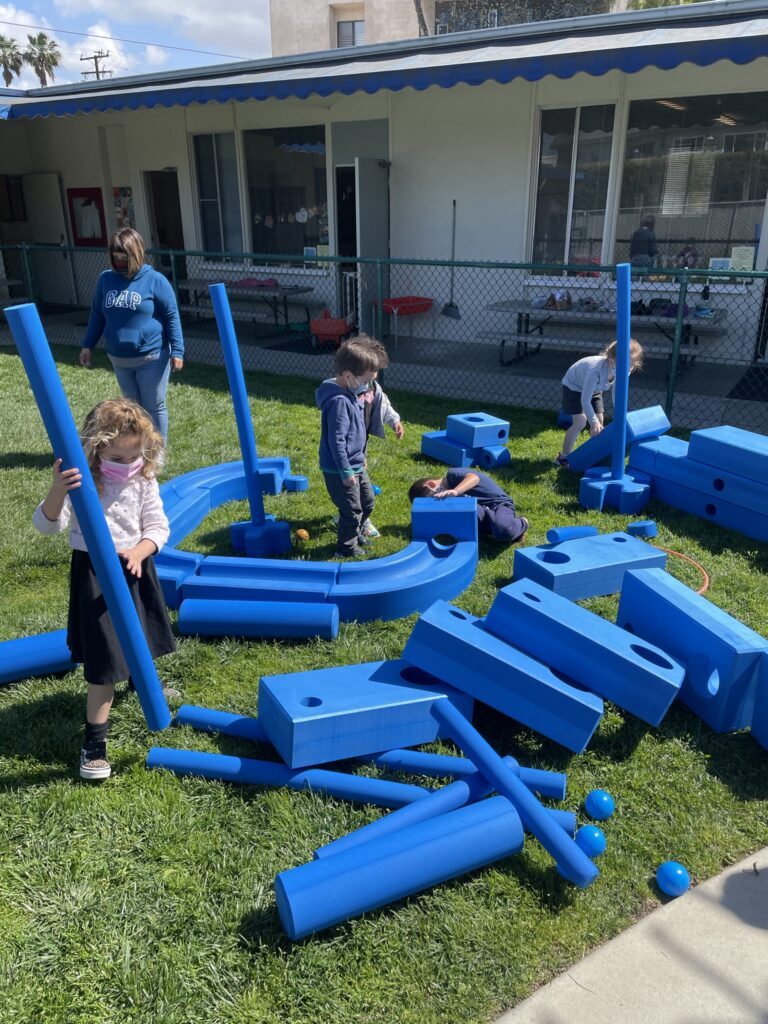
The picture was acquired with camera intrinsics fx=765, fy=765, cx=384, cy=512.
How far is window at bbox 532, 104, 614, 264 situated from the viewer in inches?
393

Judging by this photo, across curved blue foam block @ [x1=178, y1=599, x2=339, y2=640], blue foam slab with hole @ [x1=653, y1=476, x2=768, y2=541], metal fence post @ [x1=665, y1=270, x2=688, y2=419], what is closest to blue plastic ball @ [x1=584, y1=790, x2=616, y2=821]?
curved blue foam block @ [x1=178, y1=599, x2=339, y2=640]

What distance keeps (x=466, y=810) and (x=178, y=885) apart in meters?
0.94

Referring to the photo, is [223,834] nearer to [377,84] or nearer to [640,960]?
[640,960]

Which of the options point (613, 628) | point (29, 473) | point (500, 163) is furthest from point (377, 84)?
point (613, 628)

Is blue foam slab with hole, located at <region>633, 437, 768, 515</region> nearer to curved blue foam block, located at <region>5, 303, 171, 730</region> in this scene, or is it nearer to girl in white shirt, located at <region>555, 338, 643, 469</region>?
girl in white shirt, located at <region>555, 338, 643, 469</region>

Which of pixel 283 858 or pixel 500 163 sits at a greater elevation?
pixel 500 163

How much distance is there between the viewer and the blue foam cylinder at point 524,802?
7.70 ft

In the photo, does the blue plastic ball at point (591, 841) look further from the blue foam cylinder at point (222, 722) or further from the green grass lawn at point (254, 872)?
the blue foam cylinder at point (222, 722)

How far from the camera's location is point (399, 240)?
1175 centimetres

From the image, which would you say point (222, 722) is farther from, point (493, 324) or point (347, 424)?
point (493, 324)

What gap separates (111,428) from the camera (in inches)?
106

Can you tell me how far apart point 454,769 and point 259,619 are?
4.36 ft

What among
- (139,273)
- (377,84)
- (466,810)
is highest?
(377,84)

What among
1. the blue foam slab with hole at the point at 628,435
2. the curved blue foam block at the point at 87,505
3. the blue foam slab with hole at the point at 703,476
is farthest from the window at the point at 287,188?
the curved blue foam block at the point at 87,505
